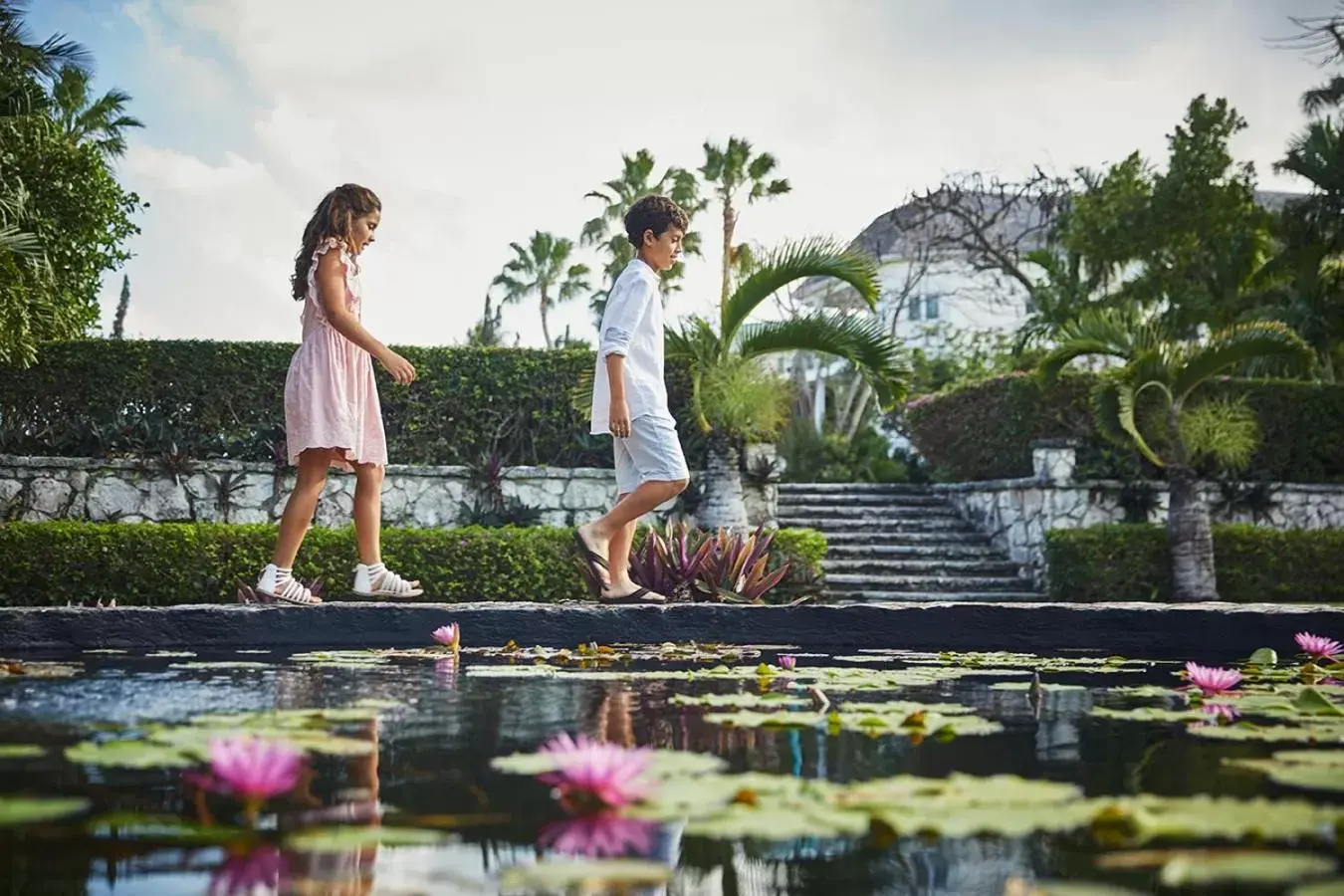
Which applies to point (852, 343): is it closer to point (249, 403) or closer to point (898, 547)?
point (898, 547)

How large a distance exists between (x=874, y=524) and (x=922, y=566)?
1.32 m

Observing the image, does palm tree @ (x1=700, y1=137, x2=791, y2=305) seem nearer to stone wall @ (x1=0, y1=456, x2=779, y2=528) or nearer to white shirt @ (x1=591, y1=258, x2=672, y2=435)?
stone wall @ (x1=0, y1=456, x2=779, y2=528)

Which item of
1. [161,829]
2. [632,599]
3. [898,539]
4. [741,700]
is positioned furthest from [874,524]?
[161,829]

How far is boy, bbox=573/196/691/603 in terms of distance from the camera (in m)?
5.43

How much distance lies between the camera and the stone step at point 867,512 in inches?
546

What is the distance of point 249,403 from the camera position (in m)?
11.7

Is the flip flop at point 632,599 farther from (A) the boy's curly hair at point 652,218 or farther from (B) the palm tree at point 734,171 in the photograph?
(B) the palm tree at point 734,171

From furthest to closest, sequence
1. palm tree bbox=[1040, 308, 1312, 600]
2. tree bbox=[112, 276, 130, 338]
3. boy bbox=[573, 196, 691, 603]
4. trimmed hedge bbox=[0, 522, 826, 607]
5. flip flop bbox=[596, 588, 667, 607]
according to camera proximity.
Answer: tree bbox=[112, 276, 130, 338] → palm tree bbox=[1040, 308, 1312, 600] → trimmed hedge bbox=[0, 522, 826, 607] → flip flop bbox=[596, 588, 667, 607] → boy bbox=[573, 196, 691, 603]

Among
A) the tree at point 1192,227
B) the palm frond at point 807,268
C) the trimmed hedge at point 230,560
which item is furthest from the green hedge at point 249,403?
the tree at point 1192,227

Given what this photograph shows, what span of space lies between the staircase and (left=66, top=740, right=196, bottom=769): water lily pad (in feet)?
30.8

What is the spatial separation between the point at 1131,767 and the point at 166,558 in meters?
8.81

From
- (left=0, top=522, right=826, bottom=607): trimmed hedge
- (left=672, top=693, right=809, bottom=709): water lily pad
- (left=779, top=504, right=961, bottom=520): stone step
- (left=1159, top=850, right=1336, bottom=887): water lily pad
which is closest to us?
(left=1159, top=850, right=1336, bottom=887): water lily pad

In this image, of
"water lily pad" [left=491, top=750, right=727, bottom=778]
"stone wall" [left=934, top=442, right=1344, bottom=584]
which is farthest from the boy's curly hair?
"stone wall" [left=934, top=442, right=1344, bottom=584]

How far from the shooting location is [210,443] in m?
11.6
